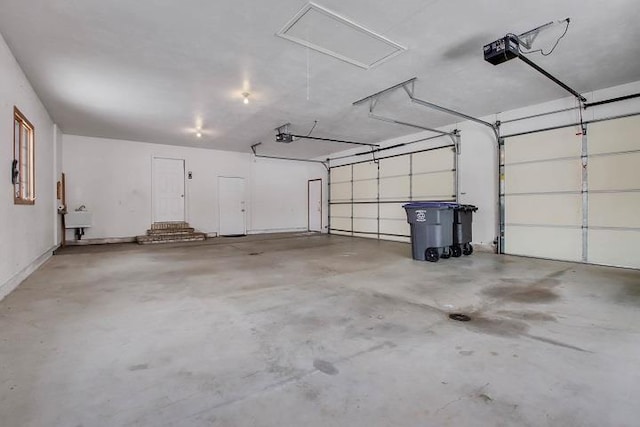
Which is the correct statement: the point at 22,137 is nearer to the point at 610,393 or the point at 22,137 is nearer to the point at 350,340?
the point at 350,340

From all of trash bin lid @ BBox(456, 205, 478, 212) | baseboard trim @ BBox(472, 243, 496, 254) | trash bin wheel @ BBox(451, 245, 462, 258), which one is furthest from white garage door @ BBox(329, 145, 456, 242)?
trash bin wheel @ BBox(451, 245, 462, 258)

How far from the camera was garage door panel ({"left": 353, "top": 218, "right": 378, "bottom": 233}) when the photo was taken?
32.6ft

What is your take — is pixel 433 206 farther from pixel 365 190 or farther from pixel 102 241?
pixel 102 241

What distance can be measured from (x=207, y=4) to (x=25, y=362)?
129 inches

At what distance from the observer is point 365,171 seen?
1023 centimetres

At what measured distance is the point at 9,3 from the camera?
9.93 feet

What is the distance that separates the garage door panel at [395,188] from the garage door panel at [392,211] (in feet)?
0.69

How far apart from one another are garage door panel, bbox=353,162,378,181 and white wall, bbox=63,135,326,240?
201 centimetres

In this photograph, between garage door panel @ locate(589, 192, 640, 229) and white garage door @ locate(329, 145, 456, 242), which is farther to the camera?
white garage door @ locate(329, 145, 456, 242)

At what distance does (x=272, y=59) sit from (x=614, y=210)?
6023 millimetres

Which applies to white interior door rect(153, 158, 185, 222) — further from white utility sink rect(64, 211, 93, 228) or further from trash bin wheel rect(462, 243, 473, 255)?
trash bin wheel rect(462, 243, 473, 255)

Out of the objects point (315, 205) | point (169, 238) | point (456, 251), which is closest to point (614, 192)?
point (456, 251)

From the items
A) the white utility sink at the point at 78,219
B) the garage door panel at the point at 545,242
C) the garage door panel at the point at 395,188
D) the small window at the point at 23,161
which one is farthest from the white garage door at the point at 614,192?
the white utility sink at the point at 78,219

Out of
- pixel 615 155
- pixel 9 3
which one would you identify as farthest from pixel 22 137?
pixel 615 155
